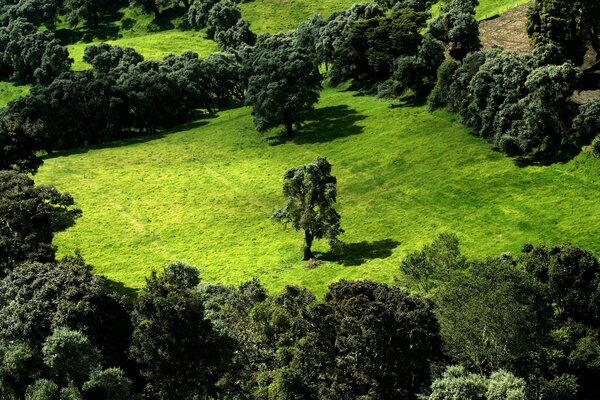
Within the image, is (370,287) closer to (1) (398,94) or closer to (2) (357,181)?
(2) (357,181)

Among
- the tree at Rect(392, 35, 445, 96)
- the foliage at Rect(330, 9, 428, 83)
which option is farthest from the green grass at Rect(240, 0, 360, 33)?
the tree at Rect(392, 35, 445, 96)

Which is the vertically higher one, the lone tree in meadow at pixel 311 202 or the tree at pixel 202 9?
the tree at pixel 202 9

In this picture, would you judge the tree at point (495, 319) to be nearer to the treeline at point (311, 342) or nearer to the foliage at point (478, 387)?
the treeline at point (311, 342)

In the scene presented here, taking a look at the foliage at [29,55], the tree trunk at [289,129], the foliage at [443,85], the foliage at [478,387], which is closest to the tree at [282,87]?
the tree trunk at [289,129]

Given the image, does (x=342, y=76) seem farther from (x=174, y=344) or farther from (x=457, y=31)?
(x=174, y=344)

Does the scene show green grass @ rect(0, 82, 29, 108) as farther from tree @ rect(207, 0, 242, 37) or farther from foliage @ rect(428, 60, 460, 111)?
foliage @ rect(428, 60, 460, 111)

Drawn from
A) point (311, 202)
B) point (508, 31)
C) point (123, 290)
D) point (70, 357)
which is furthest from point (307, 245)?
point (508, 31)
